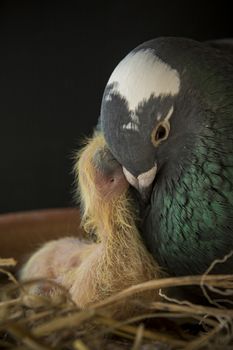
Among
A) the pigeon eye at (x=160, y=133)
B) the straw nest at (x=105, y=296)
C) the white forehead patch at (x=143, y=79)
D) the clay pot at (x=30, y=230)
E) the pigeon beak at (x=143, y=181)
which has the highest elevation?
the white forehead patch at (x=143, y=79)

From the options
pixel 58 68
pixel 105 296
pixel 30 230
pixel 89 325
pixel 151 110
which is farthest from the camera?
pixel 58 68

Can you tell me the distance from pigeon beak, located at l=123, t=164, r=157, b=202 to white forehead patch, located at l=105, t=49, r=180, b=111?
109 mm

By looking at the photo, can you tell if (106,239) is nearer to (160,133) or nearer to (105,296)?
(105,296)

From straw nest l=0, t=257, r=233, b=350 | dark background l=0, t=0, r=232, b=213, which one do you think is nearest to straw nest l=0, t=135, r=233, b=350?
straw nest l=0, t=257, r=233, b=350

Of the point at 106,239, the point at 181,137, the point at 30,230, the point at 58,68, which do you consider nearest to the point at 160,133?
the point at 181,137

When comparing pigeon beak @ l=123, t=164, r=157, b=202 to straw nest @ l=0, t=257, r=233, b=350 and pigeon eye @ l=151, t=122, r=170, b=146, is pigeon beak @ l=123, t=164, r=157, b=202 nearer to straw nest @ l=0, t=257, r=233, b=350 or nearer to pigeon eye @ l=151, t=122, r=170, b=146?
pigeon eye @ l=151, t=122, r=170, b=146

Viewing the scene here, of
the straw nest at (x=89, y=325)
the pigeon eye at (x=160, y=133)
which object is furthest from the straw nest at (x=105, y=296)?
the pigeon eye at (x=160, y=133)

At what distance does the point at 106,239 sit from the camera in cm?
106

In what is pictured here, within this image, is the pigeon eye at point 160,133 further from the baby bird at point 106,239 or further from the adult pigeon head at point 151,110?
the baby bird at point 106,239

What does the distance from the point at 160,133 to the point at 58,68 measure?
93 cm

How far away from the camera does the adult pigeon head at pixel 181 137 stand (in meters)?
0.94

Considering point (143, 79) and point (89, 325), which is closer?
point (89, 325)

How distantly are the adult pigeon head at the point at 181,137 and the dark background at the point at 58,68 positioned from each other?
0.78 metres

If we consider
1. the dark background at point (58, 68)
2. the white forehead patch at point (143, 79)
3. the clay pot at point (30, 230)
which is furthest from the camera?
the dark background at point (58, 68)
